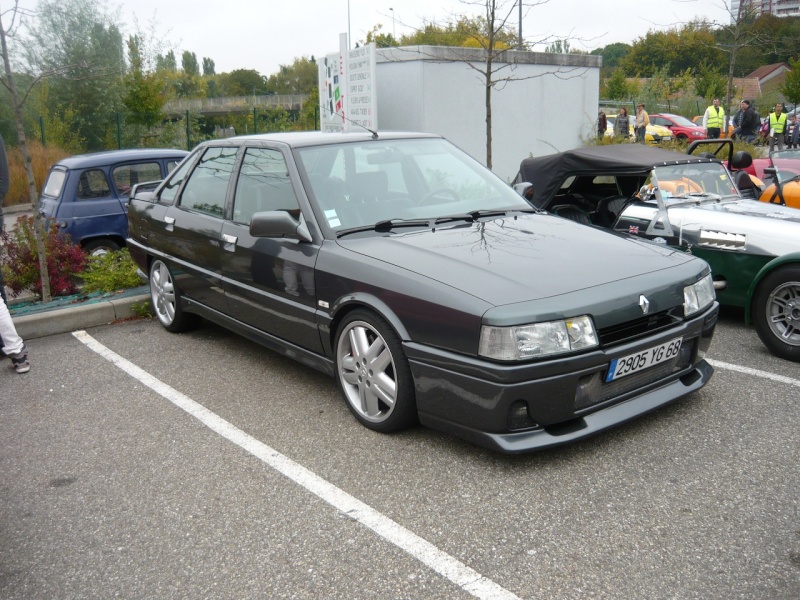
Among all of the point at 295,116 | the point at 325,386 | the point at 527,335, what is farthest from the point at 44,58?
the point at 527,335

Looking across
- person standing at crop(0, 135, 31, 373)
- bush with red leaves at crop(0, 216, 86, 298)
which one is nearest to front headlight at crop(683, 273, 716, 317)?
person standing at crop(0, 135, 31, 373)

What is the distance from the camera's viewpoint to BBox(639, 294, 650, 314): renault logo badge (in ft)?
12.4

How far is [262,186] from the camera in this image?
201 inches

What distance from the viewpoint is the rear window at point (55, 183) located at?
903 centimetres

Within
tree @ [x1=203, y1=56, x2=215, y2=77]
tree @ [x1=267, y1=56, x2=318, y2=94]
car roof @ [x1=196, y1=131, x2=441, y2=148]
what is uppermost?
tree @ [x1=203, y1=56, x2=215, y2=77]

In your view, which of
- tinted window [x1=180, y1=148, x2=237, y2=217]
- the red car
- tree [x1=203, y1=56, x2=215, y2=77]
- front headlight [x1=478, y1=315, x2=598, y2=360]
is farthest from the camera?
tree [x1=203, y1=56, x2=215, y2=77]

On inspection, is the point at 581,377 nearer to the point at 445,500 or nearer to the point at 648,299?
the point at 648,299

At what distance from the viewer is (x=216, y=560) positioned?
3.07m

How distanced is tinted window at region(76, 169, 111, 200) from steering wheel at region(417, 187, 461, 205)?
5.62 metres

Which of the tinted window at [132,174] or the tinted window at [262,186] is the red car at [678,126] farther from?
the tinted window at [262,186]

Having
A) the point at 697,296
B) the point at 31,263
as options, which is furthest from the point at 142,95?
the point at 697,296

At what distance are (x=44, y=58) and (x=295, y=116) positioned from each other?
6589mm

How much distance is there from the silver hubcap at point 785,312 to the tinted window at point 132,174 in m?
7.20

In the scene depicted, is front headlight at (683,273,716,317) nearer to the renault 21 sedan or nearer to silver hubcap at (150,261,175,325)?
the renault 21 sedan
